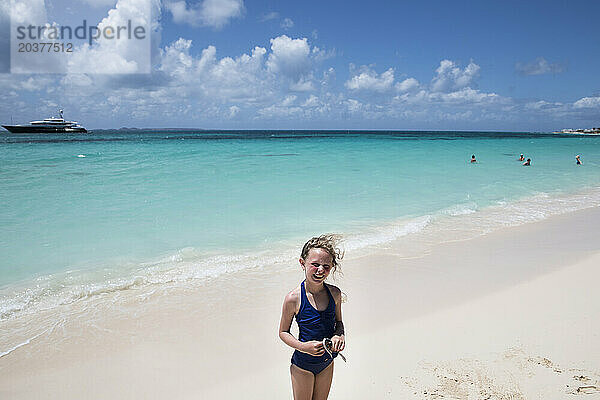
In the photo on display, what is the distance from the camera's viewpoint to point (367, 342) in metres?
4.21

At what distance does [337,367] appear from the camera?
377cm

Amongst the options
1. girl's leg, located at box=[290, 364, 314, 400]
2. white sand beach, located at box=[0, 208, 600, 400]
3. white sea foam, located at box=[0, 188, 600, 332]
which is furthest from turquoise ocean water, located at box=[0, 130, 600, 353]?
girl's leg, located at box=[290, 364, 314, 400]

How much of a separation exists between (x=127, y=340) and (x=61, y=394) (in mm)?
872

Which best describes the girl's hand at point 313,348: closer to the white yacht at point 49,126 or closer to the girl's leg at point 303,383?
the girl's leg at point 303,383

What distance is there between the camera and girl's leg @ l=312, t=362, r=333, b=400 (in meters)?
2.60

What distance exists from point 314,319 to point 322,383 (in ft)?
1.62

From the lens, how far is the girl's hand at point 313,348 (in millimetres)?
2354

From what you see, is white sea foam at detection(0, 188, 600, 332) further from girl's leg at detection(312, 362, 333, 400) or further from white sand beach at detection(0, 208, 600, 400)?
girl's leg at detection(312, 362, 333, 400)

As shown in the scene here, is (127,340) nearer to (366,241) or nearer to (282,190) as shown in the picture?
(366,241)

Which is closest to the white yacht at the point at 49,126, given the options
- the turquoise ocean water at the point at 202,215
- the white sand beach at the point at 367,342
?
the turquoise ocean water at the point at 202,215

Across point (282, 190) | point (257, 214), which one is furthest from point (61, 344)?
point (282, 190)

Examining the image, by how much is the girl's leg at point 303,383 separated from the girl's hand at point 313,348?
28cm

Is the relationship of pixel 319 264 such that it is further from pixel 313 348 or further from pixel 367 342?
pixel 367 342

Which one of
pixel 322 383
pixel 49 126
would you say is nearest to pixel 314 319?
pixel 322 383
